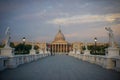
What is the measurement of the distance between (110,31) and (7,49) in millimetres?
8688

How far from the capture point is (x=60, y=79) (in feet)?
43.2

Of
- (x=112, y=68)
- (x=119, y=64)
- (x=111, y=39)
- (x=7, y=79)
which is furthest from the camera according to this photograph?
(x=111, y=39)

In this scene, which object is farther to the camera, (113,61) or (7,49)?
(7,49)

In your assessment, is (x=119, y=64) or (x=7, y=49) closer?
(x=119, y=64)

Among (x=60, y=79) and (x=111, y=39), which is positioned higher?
(x=111, y=39)

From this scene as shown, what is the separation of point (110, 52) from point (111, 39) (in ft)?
5.70

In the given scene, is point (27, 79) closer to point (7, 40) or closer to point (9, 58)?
point (9, 58)

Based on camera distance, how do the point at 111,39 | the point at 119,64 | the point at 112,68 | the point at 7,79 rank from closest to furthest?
1. the point at 7,79
2. the point at 119,64
3. the point at 112,68
4. the point at 111,39

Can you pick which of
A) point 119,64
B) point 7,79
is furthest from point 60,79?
point 119,64

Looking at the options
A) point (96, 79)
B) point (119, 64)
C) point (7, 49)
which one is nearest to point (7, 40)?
point (7, 49)

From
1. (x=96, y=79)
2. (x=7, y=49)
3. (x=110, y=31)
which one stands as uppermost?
(x=110, y=31)

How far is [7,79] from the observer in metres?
13.1

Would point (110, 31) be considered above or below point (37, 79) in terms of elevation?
above

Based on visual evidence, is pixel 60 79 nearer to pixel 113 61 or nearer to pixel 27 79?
pixel 27 79
